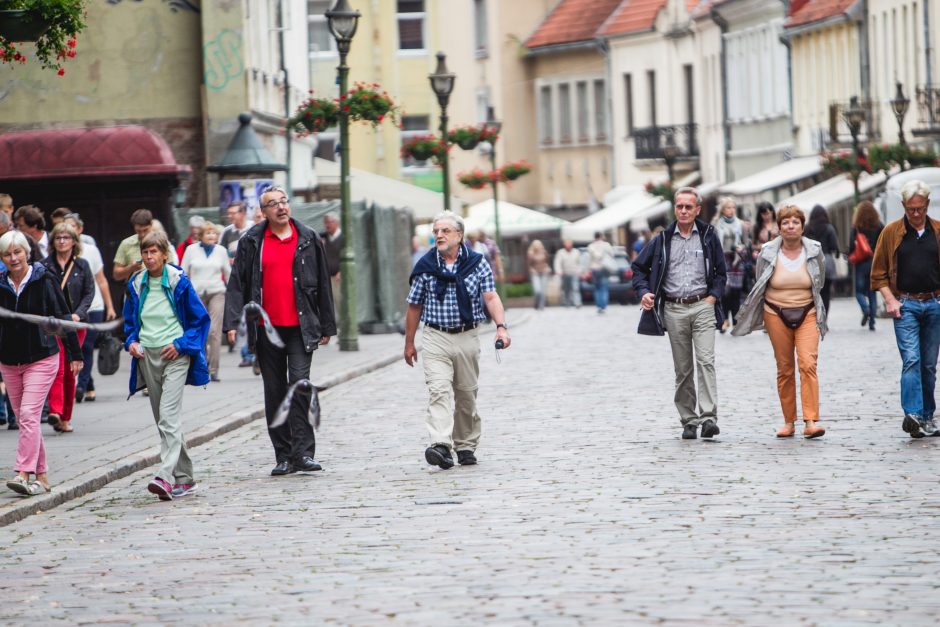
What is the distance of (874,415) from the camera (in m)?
16.2

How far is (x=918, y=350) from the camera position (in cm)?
1452

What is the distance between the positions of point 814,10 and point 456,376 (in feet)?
146

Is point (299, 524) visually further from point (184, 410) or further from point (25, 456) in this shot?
point (184, 410)

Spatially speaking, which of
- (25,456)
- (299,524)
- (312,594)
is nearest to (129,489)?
(25,456)

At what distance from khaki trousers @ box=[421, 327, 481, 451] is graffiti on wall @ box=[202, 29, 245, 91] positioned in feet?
65.5

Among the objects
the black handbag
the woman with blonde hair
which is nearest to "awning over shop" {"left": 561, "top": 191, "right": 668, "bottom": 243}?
the black handbag

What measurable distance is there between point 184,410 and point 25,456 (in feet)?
19.2

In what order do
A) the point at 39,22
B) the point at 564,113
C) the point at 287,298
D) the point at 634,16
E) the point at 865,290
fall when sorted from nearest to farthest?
the point at 287,298, the point at 39,22, the point at 865,290, the point at 634,16, the point at 564,113

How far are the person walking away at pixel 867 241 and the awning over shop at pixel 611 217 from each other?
106ft

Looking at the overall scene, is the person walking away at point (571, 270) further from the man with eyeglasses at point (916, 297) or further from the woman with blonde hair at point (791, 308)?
the man with eyeglasses at point (916, 297)

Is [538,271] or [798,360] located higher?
[538,271]

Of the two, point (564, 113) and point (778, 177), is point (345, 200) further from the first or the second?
point (564, 113)

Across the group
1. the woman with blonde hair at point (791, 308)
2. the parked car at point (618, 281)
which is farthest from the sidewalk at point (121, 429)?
the parked car at point (618, 281)

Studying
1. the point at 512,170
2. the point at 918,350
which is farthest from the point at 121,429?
the point at 512,170
